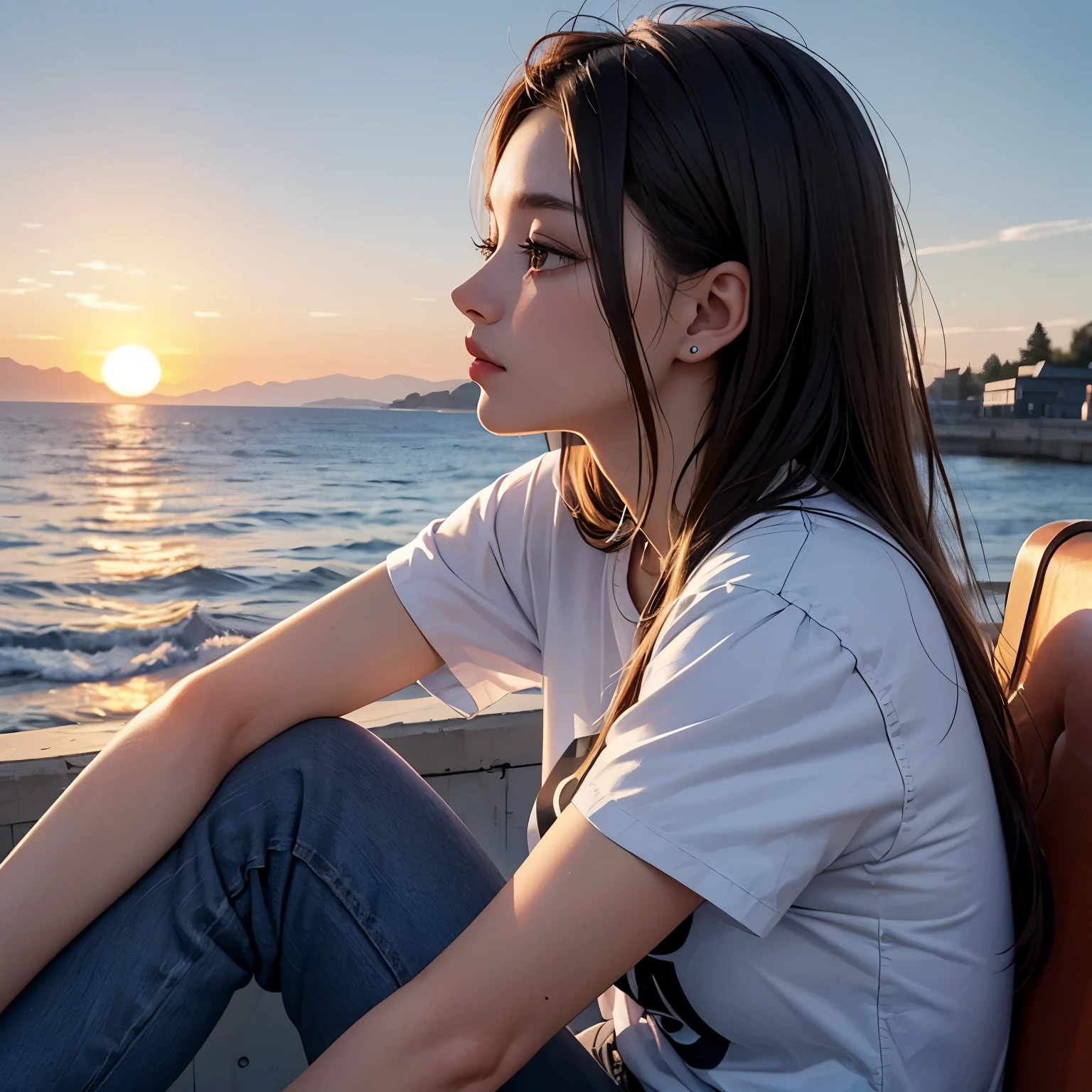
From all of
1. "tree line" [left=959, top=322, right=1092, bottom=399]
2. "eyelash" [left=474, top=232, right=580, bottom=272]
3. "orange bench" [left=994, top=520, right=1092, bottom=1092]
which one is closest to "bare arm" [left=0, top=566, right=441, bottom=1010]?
"eyelash" [left=474, top=232, right=580, bottom=272]

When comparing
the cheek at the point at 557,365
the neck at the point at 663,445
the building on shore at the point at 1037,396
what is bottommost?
the neck at the point at 663,445

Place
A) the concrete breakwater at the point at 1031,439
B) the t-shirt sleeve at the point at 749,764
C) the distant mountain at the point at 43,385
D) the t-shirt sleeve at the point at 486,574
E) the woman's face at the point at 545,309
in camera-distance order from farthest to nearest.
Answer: the distant mountain at the point at 43,385 < the concrete breakwater at the point at 1031,439 < the t-shirt sleeve at the point at 486,574 < the woman's face at the point at 545,309 < the t-shirt sleeve at the point at 749,764

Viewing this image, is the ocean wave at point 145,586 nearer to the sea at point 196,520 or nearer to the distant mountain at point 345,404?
the sea at point 196,520

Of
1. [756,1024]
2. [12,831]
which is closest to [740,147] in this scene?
[756,1024]

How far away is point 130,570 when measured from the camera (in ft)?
34.4

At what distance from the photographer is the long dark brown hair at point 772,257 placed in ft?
2.70

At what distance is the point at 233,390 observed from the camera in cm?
3159

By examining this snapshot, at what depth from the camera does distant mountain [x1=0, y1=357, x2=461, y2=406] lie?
94.6 feet

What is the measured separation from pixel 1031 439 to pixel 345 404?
1891cm

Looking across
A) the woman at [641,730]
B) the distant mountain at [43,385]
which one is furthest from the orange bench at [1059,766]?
the distant mountain at [43,385]

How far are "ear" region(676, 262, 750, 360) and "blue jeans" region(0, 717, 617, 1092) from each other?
54 centimetres

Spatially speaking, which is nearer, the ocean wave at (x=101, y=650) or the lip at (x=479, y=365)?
the lip at (x=479, y=365)

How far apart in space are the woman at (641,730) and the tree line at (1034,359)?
81.5 feet

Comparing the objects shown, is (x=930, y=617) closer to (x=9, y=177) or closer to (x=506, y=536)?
(x=506, y=536)
